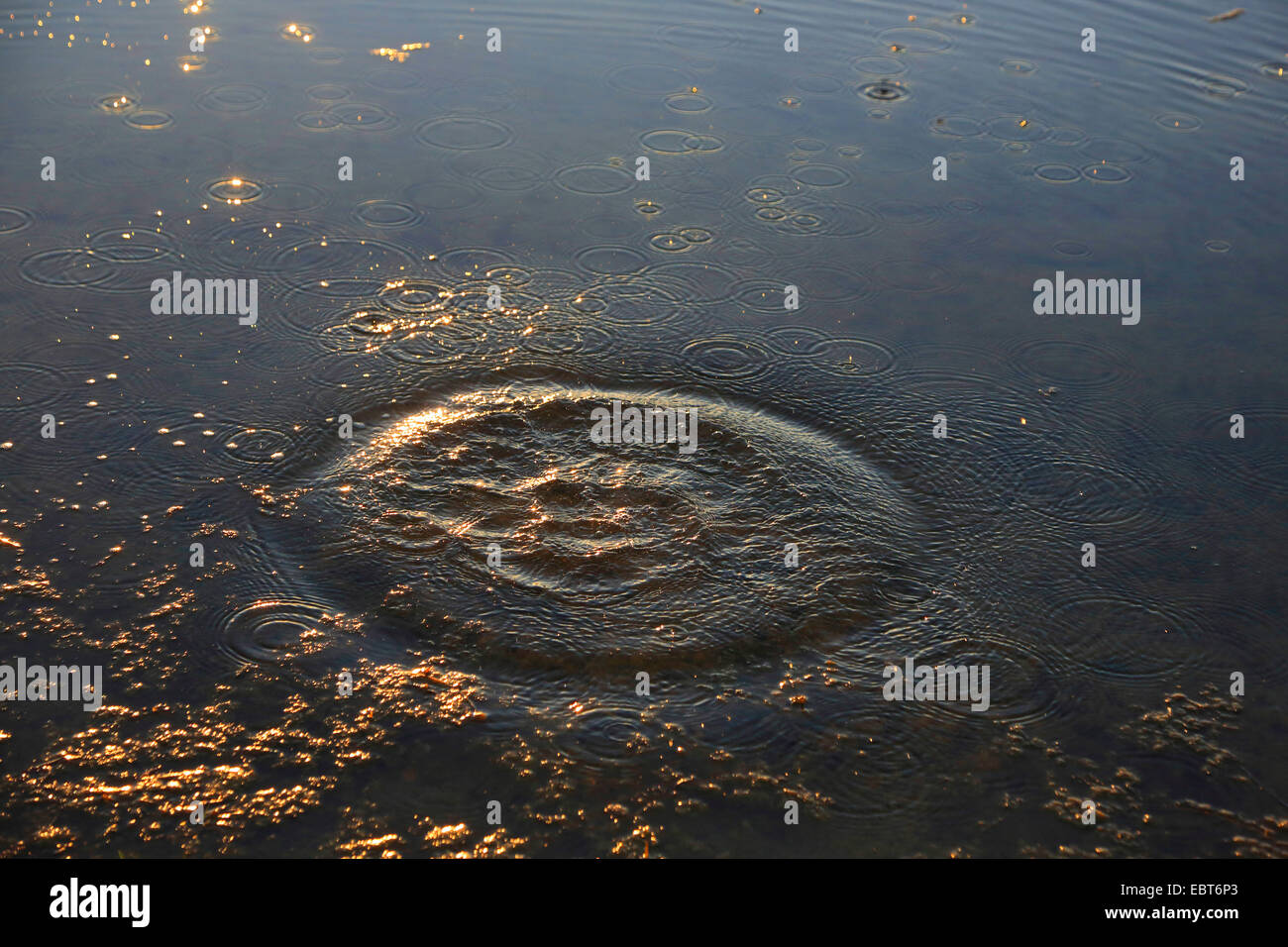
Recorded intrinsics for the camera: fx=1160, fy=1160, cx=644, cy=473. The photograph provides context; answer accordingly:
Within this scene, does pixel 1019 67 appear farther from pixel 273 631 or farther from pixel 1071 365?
pixel 273 631

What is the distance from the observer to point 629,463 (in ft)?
17.6

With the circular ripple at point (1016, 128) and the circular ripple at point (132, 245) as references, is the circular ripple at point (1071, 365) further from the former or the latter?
the circular ripple at point (132, 245)

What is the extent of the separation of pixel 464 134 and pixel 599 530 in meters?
4.45

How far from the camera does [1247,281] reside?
7.14m

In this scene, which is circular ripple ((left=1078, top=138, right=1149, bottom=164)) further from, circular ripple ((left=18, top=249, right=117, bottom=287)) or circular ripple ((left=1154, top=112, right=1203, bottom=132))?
circular ripple ((left=18, top=249, right=117, bottom=287))

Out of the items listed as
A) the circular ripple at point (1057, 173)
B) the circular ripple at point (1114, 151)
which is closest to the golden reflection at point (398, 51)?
the circular ripple at point (1057, 173)

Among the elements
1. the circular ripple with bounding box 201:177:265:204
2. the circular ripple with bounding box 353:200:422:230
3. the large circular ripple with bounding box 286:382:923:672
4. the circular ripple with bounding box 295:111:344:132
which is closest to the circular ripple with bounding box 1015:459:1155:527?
the large circular ripple with bounding box 286:382:923:672

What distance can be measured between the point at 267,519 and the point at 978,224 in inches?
195

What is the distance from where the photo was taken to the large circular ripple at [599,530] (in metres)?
4.51

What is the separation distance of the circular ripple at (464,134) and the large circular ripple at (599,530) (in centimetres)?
310

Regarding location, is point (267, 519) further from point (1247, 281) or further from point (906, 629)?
point (1247, 281)
